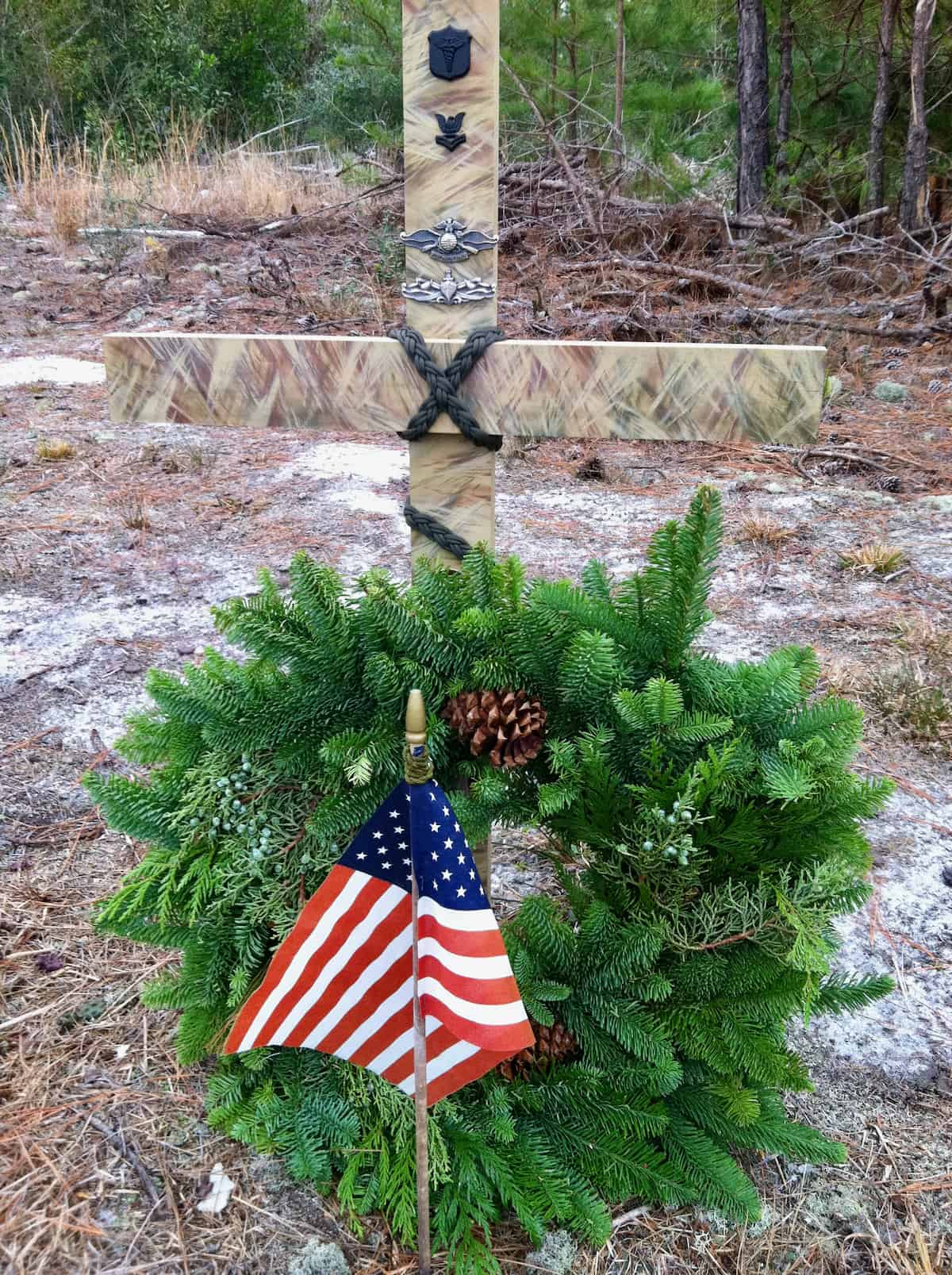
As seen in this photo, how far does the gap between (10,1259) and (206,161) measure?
12153mm

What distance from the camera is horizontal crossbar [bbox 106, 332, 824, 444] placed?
162 centimetres

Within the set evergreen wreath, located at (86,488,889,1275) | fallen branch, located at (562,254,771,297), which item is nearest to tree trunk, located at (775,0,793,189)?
fallen branch, located at (562,254,771,297)

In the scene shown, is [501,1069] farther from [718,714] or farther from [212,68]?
[212,68]

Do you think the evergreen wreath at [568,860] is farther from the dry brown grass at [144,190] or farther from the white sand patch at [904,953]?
the dry brown grass at [144,190]

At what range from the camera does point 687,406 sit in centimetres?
165

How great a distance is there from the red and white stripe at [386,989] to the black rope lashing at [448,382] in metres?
0.86

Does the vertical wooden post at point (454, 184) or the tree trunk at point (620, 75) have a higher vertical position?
the tree trunk at point (620, 75)

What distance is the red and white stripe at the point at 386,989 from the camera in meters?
1.16

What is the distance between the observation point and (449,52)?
154 centimetres

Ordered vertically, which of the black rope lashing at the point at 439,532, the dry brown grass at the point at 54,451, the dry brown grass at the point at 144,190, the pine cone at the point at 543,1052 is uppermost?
the dry brown grass at the point at 144,190

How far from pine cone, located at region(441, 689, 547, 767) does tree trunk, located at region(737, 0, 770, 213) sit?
23.8ft

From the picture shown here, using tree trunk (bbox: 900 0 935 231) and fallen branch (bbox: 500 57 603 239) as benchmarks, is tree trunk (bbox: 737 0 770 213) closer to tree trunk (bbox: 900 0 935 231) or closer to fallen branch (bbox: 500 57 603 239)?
tree trunk (bbox: 900 0 935 231)

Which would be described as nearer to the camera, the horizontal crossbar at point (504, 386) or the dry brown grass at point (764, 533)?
the horizontal crossbar at point (504, 386)

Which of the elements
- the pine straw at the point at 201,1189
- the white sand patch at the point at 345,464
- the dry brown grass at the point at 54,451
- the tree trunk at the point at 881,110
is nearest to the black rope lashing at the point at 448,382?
the pine straw at the point at 201,1189
